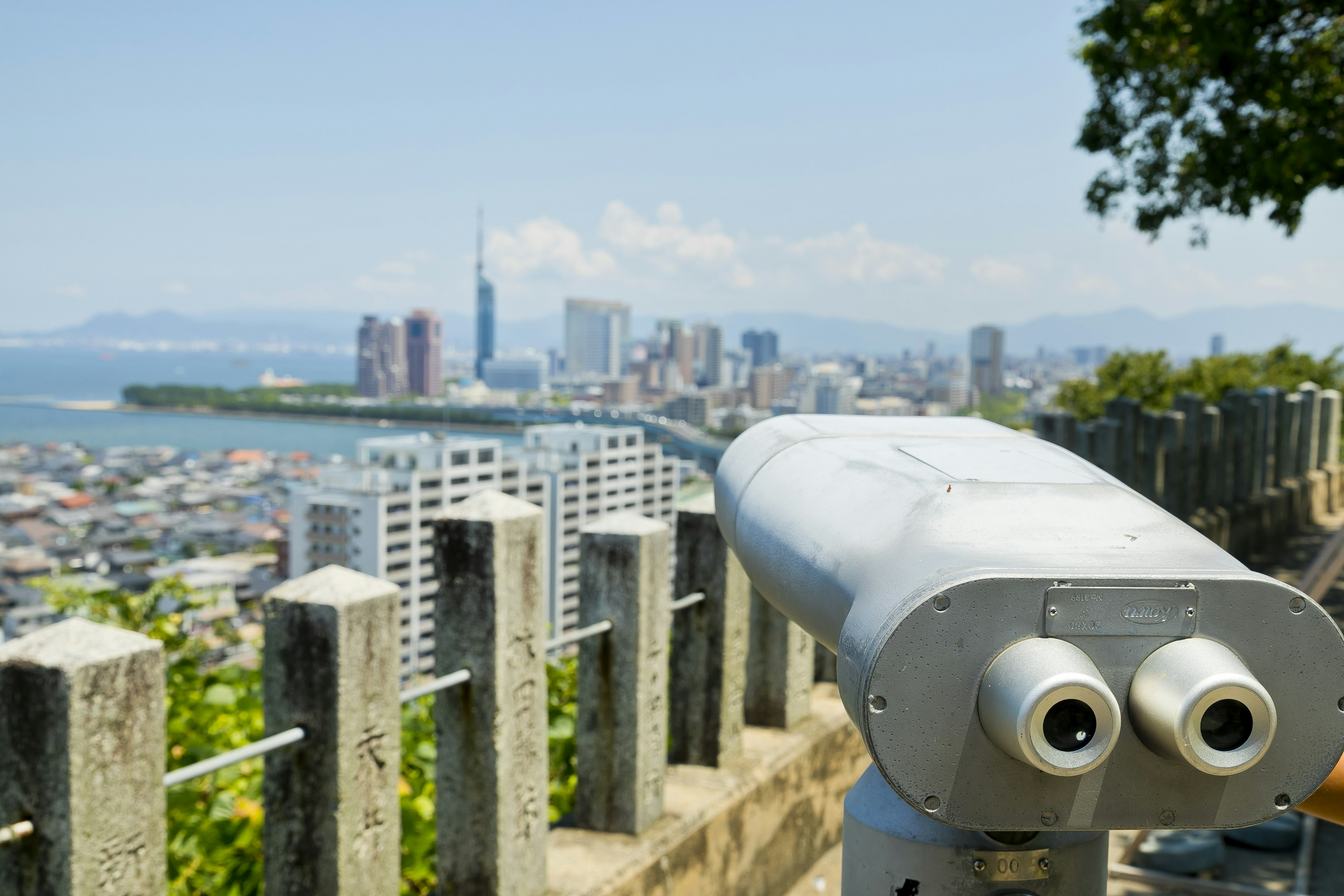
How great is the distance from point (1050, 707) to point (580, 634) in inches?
95.5

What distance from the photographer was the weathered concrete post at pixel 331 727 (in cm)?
226

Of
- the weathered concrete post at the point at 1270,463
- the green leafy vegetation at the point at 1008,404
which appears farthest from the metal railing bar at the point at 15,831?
the weathered concrete post at the point at 1270,463

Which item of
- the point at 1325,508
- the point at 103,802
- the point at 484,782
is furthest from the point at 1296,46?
the point at 103,802

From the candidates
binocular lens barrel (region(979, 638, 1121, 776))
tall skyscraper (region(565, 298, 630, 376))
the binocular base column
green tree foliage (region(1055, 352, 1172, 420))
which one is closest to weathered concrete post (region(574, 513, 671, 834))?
the binocular base column

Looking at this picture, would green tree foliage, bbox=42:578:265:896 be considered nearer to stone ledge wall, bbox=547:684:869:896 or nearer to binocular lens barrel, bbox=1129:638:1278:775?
stone ledge wall, bbox=547:684:869:896

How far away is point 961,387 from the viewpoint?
113 feet

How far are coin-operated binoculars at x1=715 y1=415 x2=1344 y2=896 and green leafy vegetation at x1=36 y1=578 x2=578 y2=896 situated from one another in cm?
173

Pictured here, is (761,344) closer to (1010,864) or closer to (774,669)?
(774,669)

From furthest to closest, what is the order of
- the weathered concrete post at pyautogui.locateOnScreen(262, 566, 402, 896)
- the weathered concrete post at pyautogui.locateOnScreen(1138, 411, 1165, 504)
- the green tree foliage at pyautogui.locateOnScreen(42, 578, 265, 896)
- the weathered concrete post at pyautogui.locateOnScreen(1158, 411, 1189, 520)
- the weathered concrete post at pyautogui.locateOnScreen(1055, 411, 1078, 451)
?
1. the weathered concrete post at pyautogui.locateOnScreen(1158, 411, 1189, 520)
2. the weathered concrete post at pyautogui.locateOnScreen(1138, 411, 1165, 504)
3. the weathered concrete post at pyautogui.locateOnScreen(1055, 411, 1078, 451)
4. the green tree foliage at pyautogui.locateOnScreen(42, 578, 265, 896)
5. the weathered concrete post at pyautogui.locateOnScreen(262, 566, 402, 896)

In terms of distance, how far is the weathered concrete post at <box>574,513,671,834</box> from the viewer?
3.37 m

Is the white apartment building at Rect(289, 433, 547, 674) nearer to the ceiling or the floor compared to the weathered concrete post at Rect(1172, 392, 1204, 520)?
nearer to the floor

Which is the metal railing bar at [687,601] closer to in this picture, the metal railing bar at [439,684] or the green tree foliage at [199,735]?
the metal railing bar at [439,684]

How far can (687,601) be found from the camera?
389cm

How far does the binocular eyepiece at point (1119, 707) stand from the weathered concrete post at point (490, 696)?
6.07 ft
